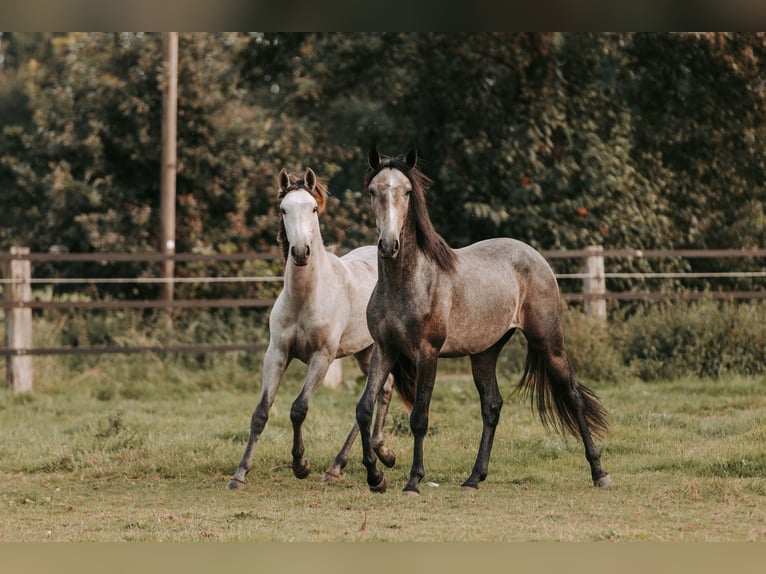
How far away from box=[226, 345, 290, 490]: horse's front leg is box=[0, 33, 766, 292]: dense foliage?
8613 millimetres

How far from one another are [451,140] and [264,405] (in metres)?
10.2

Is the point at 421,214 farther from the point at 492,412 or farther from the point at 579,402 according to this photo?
the point at 579,402

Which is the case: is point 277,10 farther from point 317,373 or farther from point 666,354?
point 666,354

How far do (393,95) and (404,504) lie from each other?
11.8 metres

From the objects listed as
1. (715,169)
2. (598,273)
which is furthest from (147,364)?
(715,169)

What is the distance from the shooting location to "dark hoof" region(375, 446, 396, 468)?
7.49 meters

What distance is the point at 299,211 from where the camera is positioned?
686cm

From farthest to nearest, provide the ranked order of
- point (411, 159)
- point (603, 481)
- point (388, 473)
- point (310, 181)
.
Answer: point (388, 473) → point (310, 181) → point (603, 481) → point (411, 159)

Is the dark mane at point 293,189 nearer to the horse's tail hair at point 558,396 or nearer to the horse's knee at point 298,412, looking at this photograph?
the horse's knee at point 298,412

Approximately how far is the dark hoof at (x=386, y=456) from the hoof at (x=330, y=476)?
0.32 metres

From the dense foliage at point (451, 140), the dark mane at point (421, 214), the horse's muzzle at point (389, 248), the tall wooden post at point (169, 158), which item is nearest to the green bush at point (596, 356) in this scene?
the tall wooden post at point (169, 158)

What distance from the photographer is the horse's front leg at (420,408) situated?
655 centimetres

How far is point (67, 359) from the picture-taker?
13.6 meters

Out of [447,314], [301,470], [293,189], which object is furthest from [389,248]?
[301,470]
